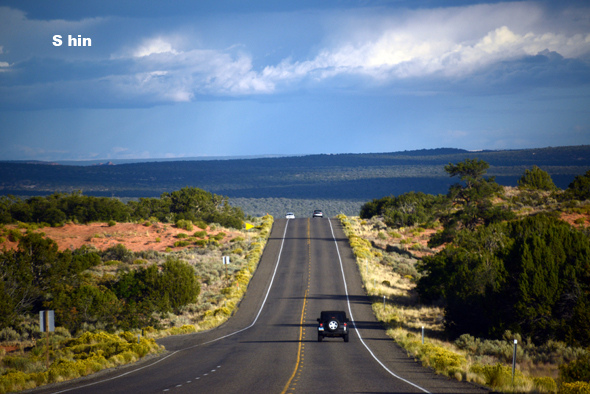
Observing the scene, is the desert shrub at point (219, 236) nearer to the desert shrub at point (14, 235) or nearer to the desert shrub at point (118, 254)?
the desert shrub at point (118, 254)

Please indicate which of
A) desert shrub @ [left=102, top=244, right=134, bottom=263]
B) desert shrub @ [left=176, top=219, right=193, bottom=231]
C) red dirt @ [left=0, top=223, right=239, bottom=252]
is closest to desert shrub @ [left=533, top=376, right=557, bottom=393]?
desert shrub @ [left=102, top=244, right=134, bottom=263]

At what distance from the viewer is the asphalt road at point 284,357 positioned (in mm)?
17609

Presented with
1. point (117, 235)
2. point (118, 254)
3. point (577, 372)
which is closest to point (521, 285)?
point (577, 372)

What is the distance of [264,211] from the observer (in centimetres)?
13500

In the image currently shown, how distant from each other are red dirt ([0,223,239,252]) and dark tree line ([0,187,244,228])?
13.7 feet

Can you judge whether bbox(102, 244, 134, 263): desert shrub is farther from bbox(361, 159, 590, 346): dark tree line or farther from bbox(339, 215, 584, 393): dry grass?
bbox(361, 159, 590, 346): dark tree line

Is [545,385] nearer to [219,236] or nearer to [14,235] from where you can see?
[14,235]

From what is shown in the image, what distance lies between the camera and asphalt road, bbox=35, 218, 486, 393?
17.6 metres

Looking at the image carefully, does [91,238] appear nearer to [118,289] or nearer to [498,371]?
[118,289]

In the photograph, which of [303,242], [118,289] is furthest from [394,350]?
[303,242]

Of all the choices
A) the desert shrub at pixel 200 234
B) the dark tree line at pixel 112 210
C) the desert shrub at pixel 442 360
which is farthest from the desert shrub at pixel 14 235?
the desert shrub at pixel 442 360

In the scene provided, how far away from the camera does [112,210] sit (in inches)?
3004

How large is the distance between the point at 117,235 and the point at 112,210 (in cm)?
1258

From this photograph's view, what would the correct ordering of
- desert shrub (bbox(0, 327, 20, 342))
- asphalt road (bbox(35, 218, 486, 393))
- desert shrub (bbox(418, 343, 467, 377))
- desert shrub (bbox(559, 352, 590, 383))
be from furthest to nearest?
desert shrub (bbox(0, 327, 20, 342)), desert shrub (bbox(418, 343, 467, 377)), asphalt road (bbox(35, 218, 486, 393)), desert shrub (bbox(559, 352, 590, 383))
